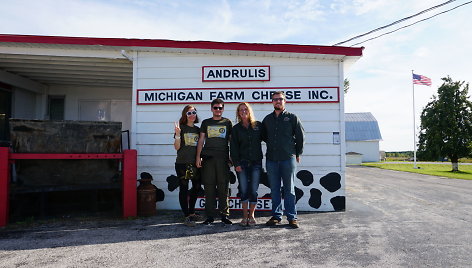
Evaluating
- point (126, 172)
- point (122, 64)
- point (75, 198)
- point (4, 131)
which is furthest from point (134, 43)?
point (4, 131)

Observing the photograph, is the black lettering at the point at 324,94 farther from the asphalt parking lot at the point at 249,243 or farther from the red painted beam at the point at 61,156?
the red painted beam at the point at 61,156

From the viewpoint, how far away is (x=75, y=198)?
6227 mm

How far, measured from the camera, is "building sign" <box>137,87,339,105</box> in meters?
6.12

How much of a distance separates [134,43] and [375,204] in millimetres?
6001

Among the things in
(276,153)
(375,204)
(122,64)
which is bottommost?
(375,204)

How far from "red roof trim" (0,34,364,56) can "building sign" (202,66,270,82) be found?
392mm

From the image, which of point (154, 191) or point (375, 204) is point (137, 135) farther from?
point (375, 204)

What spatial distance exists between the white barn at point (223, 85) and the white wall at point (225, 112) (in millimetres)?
19

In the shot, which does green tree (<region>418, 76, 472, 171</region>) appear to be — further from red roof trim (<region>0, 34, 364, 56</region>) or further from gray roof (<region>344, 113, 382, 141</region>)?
red roof trim (<region>0, 34, 364, 56</region>)

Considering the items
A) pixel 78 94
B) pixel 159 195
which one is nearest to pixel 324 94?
pixel 159 195

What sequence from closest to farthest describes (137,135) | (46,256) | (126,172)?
(46,256) → (126,172) → (137,135)

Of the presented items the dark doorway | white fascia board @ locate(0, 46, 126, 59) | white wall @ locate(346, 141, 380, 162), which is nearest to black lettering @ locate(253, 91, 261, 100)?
white fascia board @ locate(0, 46, 126, 59)

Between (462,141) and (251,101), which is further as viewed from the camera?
(462,141)

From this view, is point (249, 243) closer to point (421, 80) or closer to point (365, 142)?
point (421, 80)
